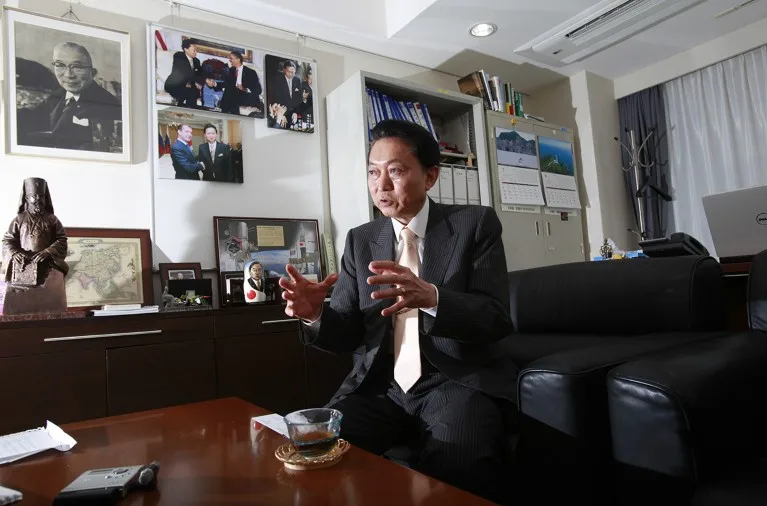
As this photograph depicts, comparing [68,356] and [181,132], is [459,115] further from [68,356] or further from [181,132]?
[68,356]

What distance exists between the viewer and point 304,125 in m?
2.98

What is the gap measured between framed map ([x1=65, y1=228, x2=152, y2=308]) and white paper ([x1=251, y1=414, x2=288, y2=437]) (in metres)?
1.47

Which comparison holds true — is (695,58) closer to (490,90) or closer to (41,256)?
(490,90)

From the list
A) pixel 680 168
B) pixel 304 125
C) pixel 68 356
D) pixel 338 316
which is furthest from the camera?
pixel 680 168

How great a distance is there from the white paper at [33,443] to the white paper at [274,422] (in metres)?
0.38

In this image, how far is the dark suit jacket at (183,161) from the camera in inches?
100

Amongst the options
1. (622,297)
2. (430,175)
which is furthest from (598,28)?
(430,175)

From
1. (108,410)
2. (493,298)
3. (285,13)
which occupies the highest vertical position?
(285,13)

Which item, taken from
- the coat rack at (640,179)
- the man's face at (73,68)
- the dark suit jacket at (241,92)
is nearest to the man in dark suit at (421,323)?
the dark suit jacket at (241,92)

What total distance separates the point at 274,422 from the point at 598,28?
10.6 feet

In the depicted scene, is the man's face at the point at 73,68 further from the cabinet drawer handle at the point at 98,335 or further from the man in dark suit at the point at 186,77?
the cabinet drawer handle at the point at 98,335

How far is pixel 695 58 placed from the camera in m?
3.78

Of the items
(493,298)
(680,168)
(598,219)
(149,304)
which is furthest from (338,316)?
(680,168)

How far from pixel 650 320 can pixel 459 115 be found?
245 cm
